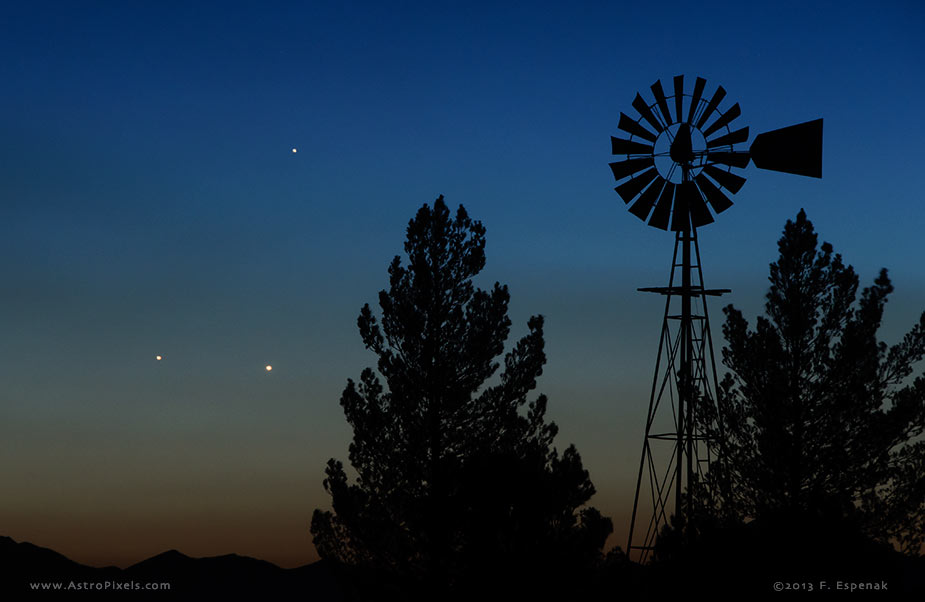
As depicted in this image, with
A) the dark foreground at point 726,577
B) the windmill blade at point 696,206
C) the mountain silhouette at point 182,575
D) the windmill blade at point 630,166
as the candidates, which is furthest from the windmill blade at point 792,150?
the mountain silhouette at point 182,575

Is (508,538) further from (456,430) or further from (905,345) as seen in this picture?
(905,345)

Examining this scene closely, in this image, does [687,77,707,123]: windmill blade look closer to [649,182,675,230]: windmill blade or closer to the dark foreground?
[649,182,675,230]: windmill blade

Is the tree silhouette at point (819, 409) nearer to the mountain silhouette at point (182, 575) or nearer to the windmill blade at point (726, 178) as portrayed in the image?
the windmill blade at point (726, 178)

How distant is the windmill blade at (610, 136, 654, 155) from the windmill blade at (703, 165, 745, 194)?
1527 mm

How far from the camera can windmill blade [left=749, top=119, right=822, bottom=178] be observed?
22.0 metres

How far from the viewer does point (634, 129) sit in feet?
77.9

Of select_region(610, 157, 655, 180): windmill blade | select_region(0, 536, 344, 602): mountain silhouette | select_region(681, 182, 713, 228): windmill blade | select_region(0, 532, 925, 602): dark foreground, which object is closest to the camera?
select_region(0, 532, 925, 602): dark foreground

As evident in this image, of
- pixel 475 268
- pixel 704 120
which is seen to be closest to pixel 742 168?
pixel 704 120

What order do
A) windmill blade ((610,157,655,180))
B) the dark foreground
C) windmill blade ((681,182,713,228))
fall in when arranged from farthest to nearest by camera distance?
windmill blade ((610,157,655,180)) → windmill blade ((681,182,713,228)) → the dark foreground

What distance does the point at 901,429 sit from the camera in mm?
27172

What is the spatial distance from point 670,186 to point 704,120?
1768 millimetres

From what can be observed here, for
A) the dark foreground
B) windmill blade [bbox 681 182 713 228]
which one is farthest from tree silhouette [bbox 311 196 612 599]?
windmill blade [bbox 681 182 713 228]

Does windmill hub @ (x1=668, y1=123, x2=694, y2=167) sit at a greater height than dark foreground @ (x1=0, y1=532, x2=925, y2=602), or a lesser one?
greater

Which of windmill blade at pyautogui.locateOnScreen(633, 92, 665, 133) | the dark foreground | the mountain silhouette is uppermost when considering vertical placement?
windmill blade at pyautogui.locateOnScreen(633, 92, 665, 133)
